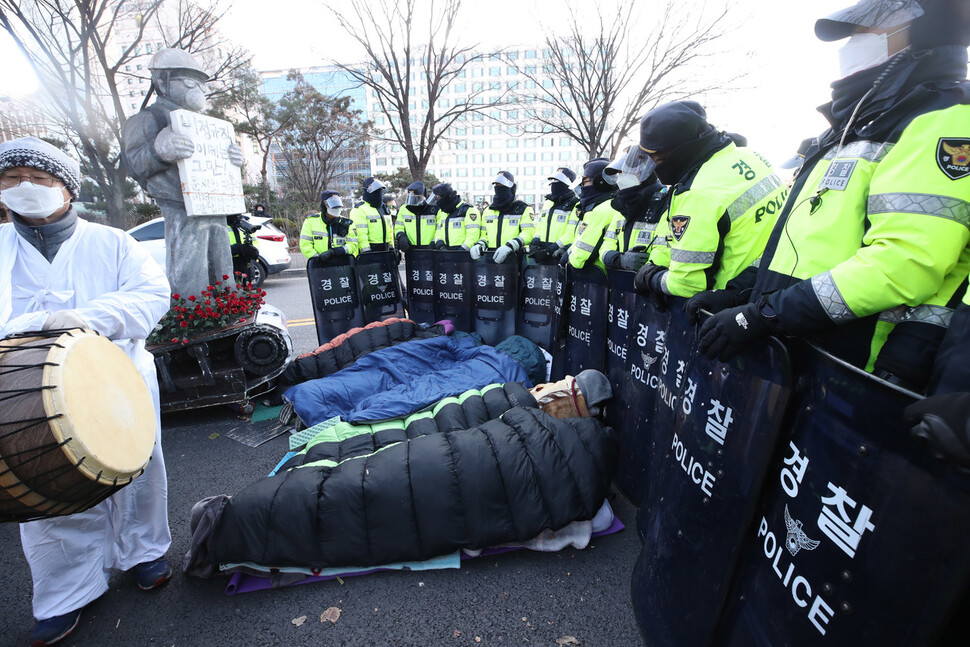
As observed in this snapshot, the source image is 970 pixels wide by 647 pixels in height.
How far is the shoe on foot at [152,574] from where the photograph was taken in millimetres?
2355

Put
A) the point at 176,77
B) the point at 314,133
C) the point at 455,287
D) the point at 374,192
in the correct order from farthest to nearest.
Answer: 1. the point at 314,133
2. the point at 374,192
3. the point at 455,287
4. the point at 176,77

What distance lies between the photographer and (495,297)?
5812 mm

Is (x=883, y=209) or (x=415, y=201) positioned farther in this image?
(x=415, y=201)

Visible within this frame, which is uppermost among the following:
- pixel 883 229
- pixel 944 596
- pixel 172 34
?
pixel 172 34

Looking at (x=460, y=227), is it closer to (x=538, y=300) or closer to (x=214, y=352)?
(x=538, y=300)

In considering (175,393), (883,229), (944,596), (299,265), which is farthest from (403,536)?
(299,265)

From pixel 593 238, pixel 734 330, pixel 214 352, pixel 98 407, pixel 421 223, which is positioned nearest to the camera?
pixel 734 330

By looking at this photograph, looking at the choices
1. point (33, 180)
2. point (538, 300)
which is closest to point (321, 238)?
point (538, 300)

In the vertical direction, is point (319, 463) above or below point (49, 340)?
below

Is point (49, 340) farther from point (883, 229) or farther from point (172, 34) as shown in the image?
point (172, 34)

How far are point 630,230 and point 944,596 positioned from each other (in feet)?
9.87

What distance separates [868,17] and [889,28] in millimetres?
74

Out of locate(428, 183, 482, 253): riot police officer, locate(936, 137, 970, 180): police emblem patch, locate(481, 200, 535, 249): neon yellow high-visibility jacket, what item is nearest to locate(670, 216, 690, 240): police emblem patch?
locate(936, 137, 970, 180): police emblem patch

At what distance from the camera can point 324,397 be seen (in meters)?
3.90
